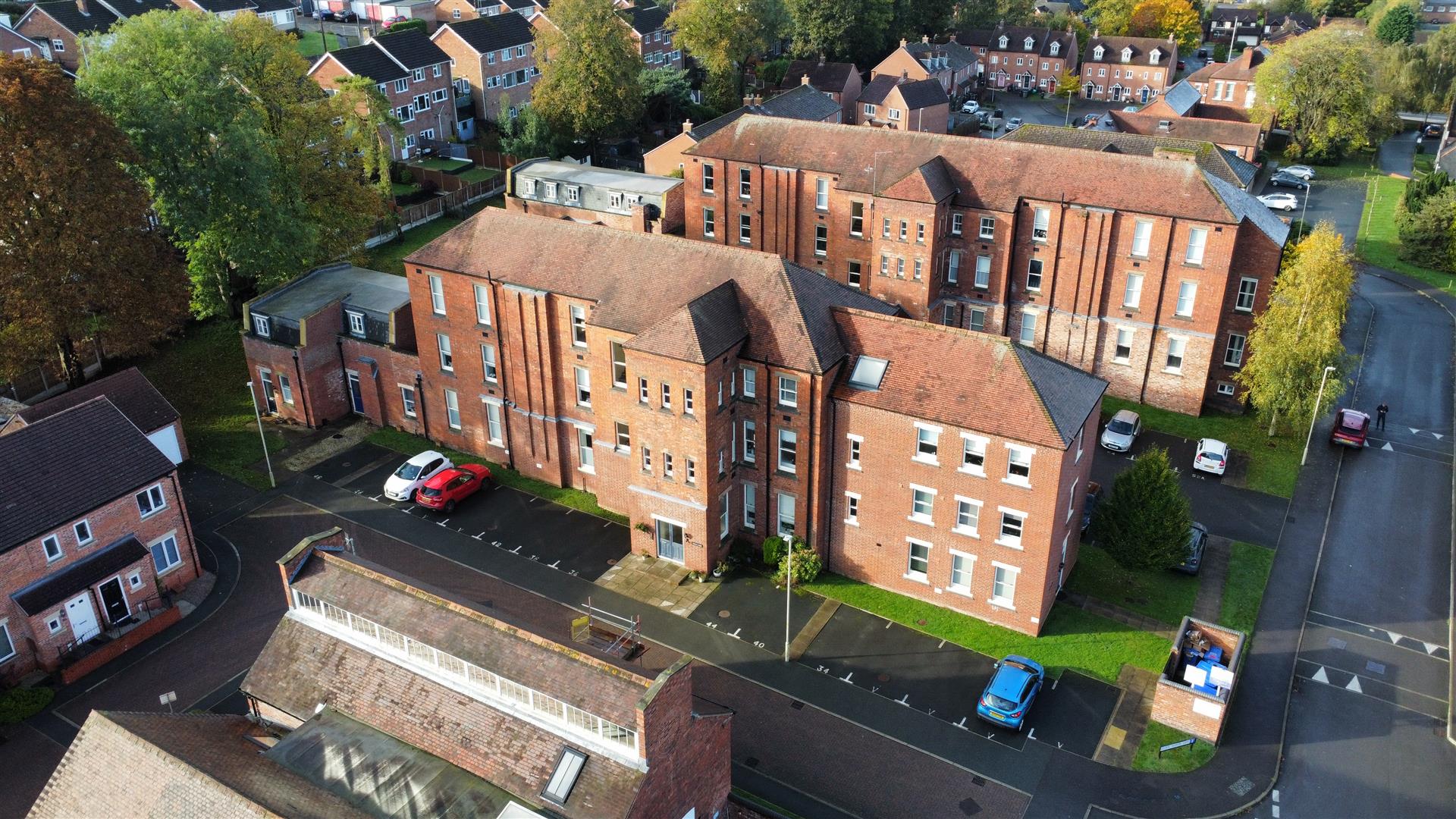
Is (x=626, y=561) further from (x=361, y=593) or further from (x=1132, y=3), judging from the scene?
(x=1132, y=3)

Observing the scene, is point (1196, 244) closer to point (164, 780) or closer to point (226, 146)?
point (164, 780)

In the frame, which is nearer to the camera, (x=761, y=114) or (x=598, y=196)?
(x=598, y=196)

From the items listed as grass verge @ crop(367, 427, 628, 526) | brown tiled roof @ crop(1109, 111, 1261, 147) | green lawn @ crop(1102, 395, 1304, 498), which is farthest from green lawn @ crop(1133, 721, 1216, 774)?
brown tiled roof @ crop(1109, 111, 1261, 147)

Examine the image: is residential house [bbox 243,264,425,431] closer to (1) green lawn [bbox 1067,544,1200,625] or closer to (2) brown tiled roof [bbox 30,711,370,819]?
(2) brown tiled roof [bbox 30,711,370,819]

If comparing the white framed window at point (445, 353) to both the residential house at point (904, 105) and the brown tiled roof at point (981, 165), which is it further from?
the residential house at point (904, 105)

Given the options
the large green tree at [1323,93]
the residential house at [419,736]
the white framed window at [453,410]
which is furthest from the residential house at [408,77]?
the large green tree at [1323,93]

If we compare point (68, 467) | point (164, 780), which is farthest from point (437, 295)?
point (164, 780)

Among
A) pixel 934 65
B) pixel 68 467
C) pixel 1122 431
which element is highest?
pixel 934 65
